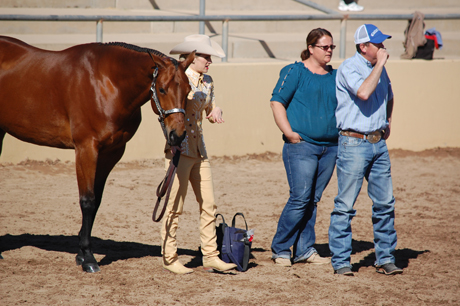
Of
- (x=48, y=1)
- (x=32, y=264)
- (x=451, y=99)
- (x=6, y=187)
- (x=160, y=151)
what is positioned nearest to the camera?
(x=32, y=264)

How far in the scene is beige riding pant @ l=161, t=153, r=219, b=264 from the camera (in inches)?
167

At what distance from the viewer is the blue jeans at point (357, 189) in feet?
14.0

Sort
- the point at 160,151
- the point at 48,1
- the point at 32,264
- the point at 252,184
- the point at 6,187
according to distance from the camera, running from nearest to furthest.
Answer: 1. the point at 32,264
2. the point at 6,187
3. the point at 252,184
4. the point at 160,151
5. the point at 48,1

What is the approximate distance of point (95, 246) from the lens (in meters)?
5.14

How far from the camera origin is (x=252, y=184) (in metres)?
7.66

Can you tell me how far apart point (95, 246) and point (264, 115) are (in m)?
4.71

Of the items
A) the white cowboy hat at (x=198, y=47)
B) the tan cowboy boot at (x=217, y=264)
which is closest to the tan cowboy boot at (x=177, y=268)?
the tan cowboy boot at (x=217, y=264)

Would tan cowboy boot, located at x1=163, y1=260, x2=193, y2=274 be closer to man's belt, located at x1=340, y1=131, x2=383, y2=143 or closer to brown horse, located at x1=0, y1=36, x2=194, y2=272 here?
brown horse, located at x1=0, y1=36, x2=194, y2=272

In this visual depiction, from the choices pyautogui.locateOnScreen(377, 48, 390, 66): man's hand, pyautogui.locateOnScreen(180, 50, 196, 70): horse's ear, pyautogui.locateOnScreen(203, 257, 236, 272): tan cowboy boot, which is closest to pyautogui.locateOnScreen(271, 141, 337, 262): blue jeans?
pyautogui.locateOnScreen(203, 257, 236, 272): tan cowboy boot

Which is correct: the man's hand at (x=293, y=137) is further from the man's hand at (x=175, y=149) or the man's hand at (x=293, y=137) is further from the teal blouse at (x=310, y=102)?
the man's hand at (x=175, y=149)

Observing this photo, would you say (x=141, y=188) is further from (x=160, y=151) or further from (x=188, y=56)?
(x=188, y=56)

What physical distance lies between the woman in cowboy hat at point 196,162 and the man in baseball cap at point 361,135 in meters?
0.98

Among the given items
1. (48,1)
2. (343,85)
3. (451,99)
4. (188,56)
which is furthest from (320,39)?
(48,1)

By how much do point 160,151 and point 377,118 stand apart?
16.3 ft
